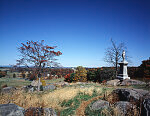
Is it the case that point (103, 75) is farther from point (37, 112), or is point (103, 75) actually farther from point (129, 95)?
point (37, 112)

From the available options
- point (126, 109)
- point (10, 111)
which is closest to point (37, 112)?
point (10, 111)

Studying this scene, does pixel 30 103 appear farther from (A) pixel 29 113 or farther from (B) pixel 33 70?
(B) pixel 33 70

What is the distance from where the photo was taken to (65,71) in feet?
85.4

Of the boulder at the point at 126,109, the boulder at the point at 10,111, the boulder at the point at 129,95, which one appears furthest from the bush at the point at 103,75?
the boulder at the point at 10,111

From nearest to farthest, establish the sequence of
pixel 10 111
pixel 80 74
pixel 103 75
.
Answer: pixel 10 111 < pixel 103 75 < pixel 80 74

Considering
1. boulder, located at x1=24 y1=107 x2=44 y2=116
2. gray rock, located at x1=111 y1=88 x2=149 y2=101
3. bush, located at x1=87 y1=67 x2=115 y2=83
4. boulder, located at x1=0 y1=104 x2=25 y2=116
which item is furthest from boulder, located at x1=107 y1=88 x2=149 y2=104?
bush, located at x1=87 y1=67 x2=115 y2=83

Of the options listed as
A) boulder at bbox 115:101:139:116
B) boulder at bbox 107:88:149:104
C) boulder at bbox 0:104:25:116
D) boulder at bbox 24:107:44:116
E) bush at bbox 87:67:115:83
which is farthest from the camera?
bush at bbox 87:67:115:83

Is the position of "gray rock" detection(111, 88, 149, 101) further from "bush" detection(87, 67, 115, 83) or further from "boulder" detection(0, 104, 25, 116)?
"bush" detection(87, 67, 115, 83)

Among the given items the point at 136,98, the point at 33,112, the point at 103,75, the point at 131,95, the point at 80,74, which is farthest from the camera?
the point at 80,74

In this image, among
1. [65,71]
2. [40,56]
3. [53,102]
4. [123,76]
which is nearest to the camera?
[53,102]

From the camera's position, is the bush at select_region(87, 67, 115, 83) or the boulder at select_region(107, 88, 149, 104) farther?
the bush at select_region(87, 67, 115, 83)

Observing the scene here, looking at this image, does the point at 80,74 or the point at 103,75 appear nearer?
the point at 103,75

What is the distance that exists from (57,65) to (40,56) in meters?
1.75

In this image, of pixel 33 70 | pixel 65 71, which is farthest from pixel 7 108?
pixel 65 71
